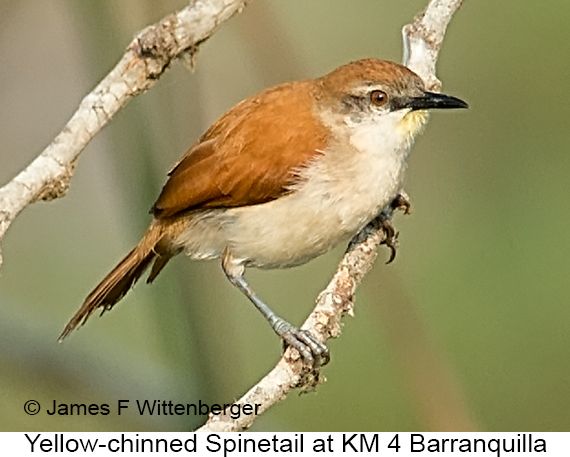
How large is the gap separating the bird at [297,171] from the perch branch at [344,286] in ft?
0.21

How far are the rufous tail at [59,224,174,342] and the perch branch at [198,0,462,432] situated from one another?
541mm

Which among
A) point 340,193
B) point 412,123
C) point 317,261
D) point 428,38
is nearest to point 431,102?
point 412,123

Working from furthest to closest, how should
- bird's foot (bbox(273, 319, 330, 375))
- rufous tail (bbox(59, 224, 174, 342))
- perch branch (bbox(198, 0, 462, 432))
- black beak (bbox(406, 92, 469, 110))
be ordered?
rufous tail (bbox(59, 224, 174, 342)), black beak (bbox(406, 92, 469, 110)), bird's foot (bbox(273, 319, 330, 375)), perch branch (bbox(198, 0, 462, 432))

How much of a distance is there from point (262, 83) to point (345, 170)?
2.00 ft

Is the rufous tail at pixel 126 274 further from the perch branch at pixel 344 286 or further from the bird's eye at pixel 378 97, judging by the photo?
the bird's eye at pixel 378 97

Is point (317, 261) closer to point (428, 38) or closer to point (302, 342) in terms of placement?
point (428, 38)

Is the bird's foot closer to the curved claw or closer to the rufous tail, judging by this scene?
the curved claw

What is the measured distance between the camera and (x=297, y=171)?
9.50ft

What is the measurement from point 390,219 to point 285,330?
0.50m

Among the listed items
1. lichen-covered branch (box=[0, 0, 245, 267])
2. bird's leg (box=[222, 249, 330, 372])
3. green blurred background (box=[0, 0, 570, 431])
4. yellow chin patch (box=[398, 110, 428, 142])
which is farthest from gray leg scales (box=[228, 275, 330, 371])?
lichen-covered branch (box=[0, 0, 245, 267])

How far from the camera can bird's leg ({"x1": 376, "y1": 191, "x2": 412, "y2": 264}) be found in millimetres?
3154

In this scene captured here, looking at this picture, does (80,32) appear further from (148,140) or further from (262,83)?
(262,83)

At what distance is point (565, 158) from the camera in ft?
12.8
